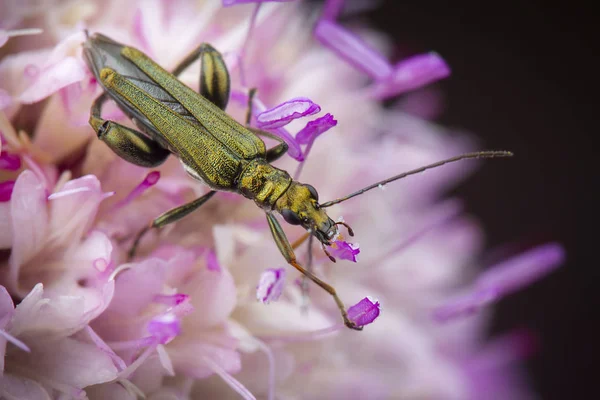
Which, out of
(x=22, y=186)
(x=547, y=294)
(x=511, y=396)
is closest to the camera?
(x=22, y=186)

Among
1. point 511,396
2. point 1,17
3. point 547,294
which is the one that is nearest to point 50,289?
point 1,17

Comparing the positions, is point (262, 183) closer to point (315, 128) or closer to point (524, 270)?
point (315, 128)

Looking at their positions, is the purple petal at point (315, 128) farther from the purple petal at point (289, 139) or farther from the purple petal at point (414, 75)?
the purple petal at point (414, 75)

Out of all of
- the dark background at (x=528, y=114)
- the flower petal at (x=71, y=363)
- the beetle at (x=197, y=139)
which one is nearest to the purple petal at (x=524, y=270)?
the beetle at (x=197, y=139)

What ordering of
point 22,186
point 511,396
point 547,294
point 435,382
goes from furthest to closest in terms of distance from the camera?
point 547,294 → point 511,396 → point 435,382 → point 22,186

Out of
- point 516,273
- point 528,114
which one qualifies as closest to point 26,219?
point 516,273

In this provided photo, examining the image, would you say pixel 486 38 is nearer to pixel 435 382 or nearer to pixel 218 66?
pixel 435 382

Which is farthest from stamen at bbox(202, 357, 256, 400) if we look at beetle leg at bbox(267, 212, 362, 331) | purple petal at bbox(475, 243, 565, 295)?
purple petal at bbox(475, 243, 565, 295)
